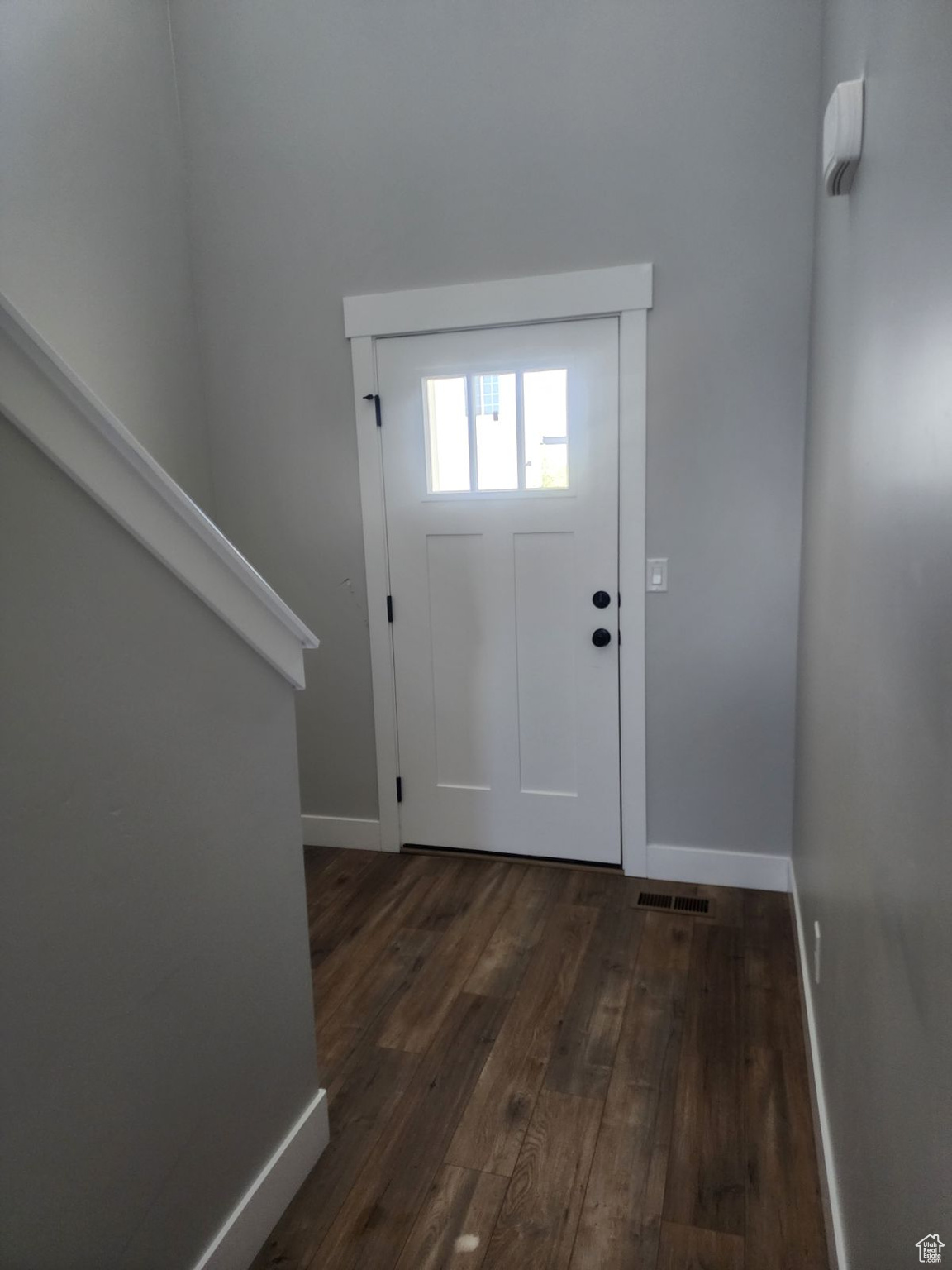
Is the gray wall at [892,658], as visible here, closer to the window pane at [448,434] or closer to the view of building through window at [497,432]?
the view of building through window at [497,432]

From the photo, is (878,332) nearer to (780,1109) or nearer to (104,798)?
(104,798)

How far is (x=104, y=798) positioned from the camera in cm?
118

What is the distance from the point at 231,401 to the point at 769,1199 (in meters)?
2.96

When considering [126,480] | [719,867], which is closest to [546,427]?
[719,867]

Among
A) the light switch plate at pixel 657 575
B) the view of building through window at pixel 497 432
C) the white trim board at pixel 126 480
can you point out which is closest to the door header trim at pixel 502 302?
the view of building through window at pixel 497 432

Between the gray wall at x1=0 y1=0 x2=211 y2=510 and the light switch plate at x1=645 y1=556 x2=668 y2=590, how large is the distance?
171 cm

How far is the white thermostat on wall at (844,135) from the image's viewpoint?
1.37m

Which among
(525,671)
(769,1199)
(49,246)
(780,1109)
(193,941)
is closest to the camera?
(193,941)

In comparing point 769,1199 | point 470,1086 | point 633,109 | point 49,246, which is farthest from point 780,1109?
point 49,246

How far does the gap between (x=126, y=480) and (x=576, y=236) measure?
6.76 ft

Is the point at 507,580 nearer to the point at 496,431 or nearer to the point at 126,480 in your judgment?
the point at 496,431

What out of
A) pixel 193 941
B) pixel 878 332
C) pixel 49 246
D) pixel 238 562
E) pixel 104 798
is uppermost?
pixel 49 246

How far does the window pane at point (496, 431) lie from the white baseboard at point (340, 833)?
143cm

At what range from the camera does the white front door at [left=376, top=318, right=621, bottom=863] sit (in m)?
2.87
